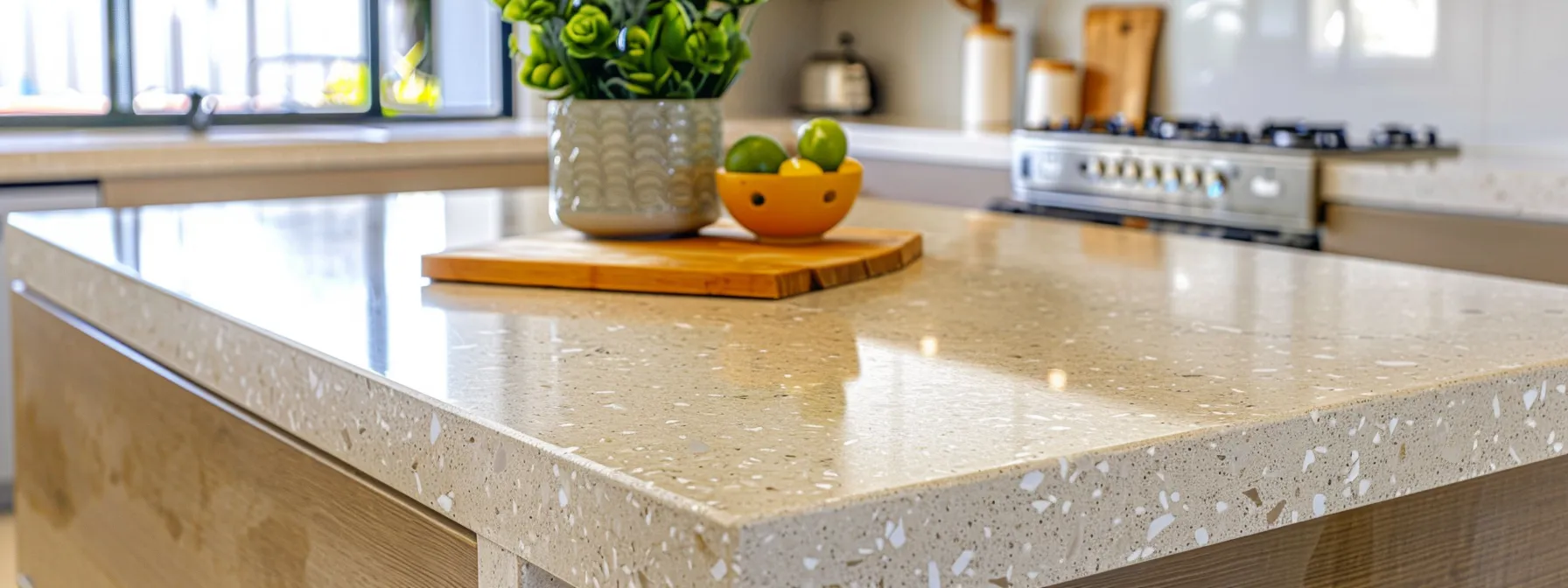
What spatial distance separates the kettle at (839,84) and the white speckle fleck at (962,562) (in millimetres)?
3653

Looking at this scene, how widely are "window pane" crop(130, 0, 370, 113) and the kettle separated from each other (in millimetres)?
1313

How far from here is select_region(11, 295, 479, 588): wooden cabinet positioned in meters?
0.84

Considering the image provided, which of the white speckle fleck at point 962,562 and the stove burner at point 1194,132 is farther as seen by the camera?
the stove burner at point 1194,132

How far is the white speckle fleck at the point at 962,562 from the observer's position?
0.59 m

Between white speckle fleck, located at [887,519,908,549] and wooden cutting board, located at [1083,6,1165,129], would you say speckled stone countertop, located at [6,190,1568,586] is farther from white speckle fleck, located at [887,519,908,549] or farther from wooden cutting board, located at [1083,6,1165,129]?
wooden cutting board, located at [1083,6,1165,129]

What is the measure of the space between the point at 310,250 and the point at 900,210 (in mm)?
767

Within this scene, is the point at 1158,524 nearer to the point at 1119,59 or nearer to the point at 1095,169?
the point at 1095,169

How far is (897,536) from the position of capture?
0.56 metres

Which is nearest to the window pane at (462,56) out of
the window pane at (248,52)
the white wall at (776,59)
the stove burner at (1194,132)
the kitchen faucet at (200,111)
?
the window pane at (248,52)

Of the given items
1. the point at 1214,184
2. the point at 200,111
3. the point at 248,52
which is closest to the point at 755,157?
the point at 1214,184

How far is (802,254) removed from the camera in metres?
1.23

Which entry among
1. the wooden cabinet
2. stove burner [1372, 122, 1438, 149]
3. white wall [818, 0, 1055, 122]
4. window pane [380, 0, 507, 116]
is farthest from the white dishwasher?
stove burner [1372, 122, 1438, 149]

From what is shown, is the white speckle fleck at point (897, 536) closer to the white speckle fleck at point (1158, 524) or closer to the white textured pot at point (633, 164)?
the white speckle fleck at point (1158, 524)

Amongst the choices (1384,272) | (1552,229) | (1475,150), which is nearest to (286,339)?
(1384,272)
